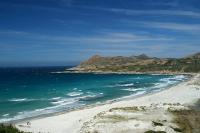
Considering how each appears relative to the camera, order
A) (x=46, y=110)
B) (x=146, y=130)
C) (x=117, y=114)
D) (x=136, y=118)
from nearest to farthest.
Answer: (x=146, y=130) < (x=136, y=118) < (x=117, y=114) < (x=46, y=110)

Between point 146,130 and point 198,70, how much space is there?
448 ft

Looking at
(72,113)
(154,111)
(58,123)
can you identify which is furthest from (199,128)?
(72,113)

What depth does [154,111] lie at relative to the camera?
39688 mm

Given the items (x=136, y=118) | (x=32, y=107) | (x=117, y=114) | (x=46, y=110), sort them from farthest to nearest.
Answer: (x=32, y=107) < (x=46, y=110) < (x=117, y=114) < (x=136, y=118)

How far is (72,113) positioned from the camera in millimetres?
45188

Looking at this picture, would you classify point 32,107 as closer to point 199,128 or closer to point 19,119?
point 19,119

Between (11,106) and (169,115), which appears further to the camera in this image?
(11,106)

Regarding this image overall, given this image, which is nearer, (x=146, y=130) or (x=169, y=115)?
(x=146, y=130)

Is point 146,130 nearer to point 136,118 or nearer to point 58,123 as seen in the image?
point 136,118

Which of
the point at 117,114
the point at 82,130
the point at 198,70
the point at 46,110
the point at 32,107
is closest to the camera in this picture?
the point at 82,130

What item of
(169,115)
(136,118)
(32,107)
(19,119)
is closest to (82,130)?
(136,118)

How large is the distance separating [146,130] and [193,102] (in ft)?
78.9

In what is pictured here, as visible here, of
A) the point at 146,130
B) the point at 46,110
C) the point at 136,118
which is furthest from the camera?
the point at 46,110

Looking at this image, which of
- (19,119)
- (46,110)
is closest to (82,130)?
(19,119)
